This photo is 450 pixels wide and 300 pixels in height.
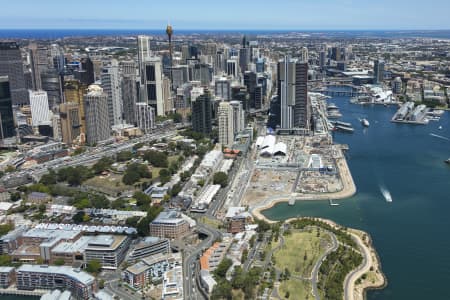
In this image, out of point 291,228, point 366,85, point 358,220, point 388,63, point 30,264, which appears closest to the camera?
point 30,264

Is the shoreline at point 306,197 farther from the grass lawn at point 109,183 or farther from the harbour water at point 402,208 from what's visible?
the grass lawn at point 109,183

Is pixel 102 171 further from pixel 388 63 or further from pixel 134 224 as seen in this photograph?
pixel 388 63

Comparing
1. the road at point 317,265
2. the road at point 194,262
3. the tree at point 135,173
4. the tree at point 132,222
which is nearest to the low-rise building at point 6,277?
the tree at point 132,222

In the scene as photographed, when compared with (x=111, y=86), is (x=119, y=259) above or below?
below

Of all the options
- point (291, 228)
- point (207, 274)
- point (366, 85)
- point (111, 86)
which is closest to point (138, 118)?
point (111, 86)

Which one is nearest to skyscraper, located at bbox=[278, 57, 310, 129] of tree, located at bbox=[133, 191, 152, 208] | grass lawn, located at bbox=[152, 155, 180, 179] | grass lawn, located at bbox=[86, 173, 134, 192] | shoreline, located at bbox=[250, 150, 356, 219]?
grass lawn, located at bbox=[152, 155, 180, 179]

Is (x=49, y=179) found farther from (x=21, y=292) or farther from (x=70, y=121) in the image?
(x=21, y=292)
